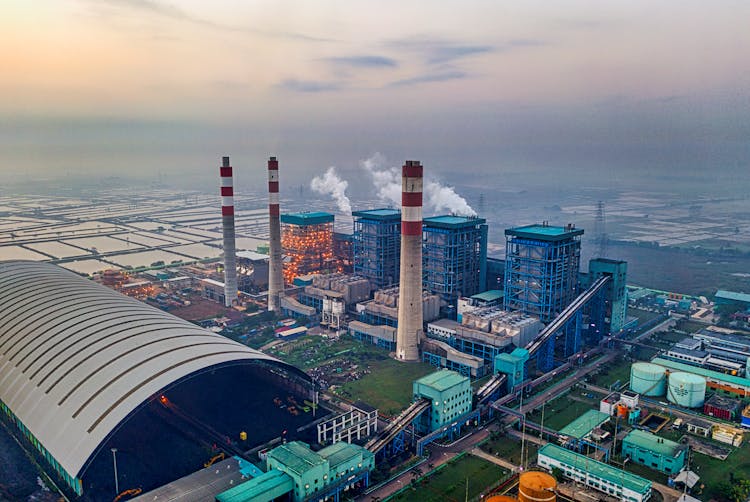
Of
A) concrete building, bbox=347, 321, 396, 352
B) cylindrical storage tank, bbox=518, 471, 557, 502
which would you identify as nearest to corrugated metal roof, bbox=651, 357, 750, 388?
concrete building, bbox=347, 321, 396, 352

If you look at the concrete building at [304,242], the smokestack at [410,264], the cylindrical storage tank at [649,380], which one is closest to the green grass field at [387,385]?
the smokestack at [410,264]

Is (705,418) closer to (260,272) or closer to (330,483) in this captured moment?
(330,483)

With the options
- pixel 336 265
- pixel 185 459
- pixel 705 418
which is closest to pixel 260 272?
pixel 336 265

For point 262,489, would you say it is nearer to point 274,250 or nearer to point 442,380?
point 442,380

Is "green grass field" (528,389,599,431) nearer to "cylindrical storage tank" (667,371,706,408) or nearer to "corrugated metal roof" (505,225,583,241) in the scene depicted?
"cylindrical storage tank" (667,371,706,408)

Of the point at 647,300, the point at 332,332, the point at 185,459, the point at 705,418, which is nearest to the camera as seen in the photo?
the point at 185,459

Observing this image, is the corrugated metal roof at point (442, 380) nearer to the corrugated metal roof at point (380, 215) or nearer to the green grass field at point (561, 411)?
the green grass field at point (561, 411)
